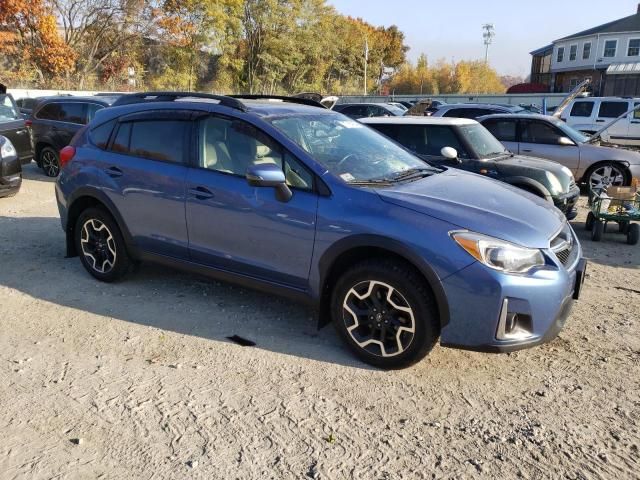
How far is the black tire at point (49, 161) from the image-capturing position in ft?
37.7

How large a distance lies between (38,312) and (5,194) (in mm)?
5167

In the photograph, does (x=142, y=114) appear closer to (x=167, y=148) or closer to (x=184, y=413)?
(x=167, y=148)

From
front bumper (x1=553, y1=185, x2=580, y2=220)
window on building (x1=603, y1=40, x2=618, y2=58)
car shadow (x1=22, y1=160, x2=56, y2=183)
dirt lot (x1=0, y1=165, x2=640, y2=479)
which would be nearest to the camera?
dirt lot (x1=0, y1=165, x2=640, y2=479)

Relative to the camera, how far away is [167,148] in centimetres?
459

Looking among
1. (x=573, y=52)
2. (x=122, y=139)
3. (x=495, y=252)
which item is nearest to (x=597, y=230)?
(x=495, y=252)

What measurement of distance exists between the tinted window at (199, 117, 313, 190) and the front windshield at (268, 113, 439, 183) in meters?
0.16

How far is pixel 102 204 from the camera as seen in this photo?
5055 mm

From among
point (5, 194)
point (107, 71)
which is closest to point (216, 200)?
point (5, 194)

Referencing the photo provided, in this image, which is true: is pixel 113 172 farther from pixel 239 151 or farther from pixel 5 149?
pixel 5 149

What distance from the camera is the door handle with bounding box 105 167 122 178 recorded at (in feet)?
15.9

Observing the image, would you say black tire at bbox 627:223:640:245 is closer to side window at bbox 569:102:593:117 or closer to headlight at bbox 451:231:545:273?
headlight at bbox 451:231:545:273

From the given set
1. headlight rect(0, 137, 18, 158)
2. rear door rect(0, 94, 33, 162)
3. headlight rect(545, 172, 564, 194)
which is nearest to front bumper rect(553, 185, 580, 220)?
headlight rect(545, 172, 564, 194)

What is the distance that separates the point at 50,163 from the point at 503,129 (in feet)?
30.7

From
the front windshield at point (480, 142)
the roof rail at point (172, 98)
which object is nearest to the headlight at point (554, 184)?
the front windshield at point (480, 142)
